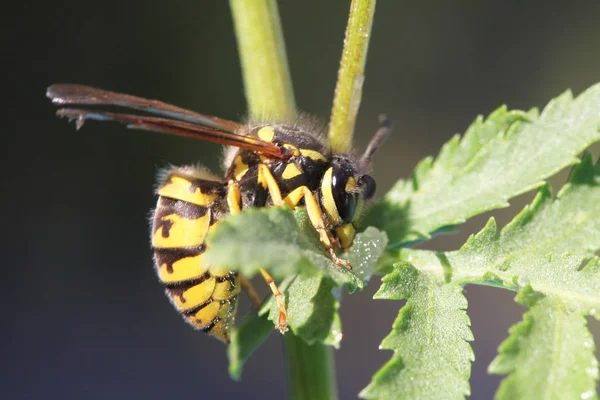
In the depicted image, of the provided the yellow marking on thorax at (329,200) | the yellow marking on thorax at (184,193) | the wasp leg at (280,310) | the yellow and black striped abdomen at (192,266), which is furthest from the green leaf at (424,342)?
the yellow marking on thorax at (184,193)

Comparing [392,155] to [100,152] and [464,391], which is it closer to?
[100,152]

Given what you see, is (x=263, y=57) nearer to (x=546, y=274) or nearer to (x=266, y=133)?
(x=266, y=133)

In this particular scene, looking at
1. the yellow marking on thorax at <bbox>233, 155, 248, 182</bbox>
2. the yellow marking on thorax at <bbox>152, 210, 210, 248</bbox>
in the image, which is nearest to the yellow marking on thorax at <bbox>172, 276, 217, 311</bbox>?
the yellow marking on thorax at <bbox>152, 210, 210, 248</bbox>

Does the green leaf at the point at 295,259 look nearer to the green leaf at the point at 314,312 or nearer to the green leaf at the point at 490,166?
the green leaf at the point at 314,312

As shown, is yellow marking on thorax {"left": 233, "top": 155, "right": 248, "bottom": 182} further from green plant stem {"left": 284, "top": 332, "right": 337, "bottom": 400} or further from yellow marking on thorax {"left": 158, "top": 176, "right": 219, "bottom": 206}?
green plant stem {"left": 284, "top": 332, "right": 337, "bottom": 400}

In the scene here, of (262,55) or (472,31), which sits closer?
(262,55)

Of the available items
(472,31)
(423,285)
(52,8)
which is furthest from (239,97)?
(423,285)
